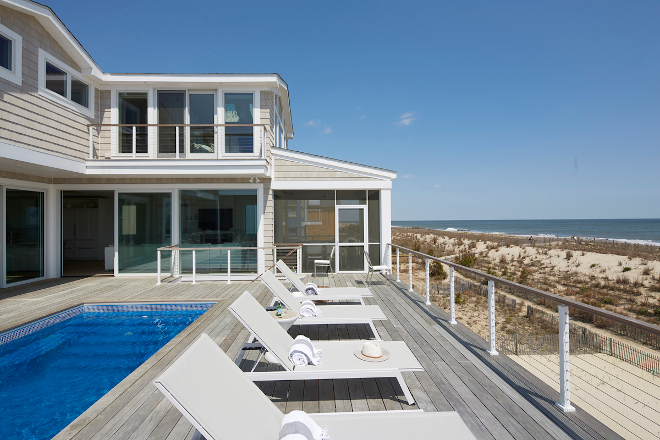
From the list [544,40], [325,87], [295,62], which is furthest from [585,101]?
[295,62]

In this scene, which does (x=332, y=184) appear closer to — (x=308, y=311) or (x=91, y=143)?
(x=308, y=311)

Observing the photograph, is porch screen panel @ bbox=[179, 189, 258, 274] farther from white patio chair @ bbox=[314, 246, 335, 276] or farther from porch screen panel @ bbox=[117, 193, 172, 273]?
white patio chair @ bbox=[314, 246, 335, 276]

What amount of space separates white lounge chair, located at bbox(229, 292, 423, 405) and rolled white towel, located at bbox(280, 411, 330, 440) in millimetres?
919

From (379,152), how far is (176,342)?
31.5 meters

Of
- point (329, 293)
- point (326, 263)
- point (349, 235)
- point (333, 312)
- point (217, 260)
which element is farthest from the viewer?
point (349, 235)

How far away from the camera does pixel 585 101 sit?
2625 centimetres

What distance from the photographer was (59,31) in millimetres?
7625

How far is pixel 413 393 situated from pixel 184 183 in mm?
8620

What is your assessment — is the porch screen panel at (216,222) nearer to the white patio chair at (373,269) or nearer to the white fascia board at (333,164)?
the white fascia board at (333,164)

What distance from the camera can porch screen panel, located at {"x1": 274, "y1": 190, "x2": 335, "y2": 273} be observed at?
9984 millimetres

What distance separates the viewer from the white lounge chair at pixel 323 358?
288 cm

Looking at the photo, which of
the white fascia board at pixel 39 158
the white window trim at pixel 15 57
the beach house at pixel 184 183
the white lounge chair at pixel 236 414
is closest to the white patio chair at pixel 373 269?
the beach house at pixel 184 183

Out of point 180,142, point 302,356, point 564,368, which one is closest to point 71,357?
point 302,356

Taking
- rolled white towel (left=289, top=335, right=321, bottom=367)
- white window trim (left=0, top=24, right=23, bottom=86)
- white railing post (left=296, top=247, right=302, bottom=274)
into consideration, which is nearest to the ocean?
white railing post (left=296, top=247, right=302, bottom=274)
